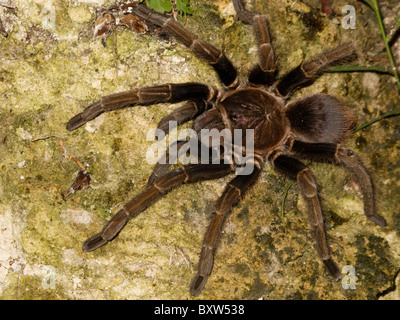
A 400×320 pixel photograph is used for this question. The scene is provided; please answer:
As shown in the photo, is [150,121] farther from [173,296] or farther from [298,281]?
[298,281]

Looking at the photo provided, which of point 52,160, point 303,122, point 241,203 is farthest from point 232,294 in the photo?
point 52,160

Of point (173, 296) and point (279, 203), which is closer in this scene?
point (173, 296)
